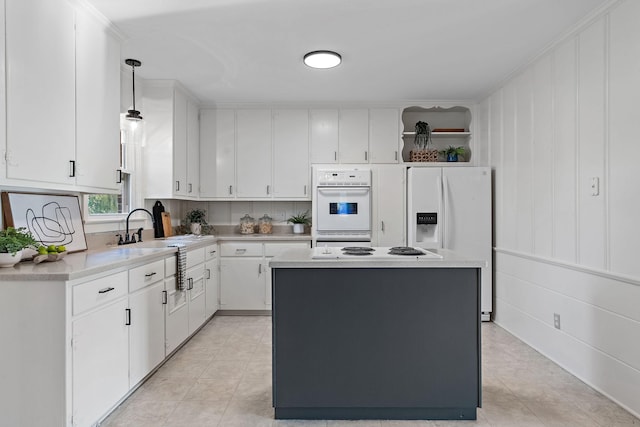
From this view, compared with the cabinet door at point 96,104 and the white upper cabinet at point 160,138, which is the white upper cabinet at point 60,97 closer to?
the cabinet door at point 96,104

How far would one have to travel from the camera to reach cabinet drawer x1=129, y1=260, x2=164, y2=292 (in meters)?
2.53

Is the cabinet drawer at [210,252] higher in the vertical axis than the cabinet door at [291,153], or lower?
lower

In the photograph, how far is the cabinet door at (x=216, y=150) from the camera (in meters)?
4.87

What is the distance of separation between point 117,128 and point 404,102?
10.2 ft

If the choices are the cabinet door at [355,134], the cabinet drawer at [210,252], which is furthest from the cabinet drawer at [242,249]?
the cabinet door at [355,134]

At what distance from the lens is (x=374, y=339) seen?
2291 millimetres

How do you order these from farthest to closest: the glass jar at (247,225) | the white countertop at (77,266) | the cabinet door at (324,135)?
1. the glass jar at (247,225)
2. the cabinet door at (324,135)
3. the white countertop at (77,266)

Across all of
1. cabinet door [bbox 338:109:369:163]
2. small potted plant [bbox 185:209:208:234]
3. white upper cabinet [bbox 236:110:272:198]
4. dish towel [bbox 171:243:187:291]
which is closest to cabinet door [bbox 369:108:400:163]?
cabinet door [bbox 338:109:369:163]

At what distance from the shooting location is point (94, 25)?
2662 mm

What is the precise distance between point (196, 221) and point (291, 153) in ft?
4.63

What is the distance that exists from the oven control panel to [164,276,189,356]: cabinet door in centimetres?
197

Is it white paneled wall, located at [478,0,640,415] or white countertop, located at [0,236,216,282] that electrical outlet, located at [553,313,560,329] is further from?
white countertop, located at [0,236,216,282]

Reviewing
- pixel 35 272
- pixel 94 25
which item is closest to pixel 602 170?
pixel 35 272

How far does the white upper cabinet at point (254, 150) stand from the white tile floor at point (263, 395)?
6.54 feet
